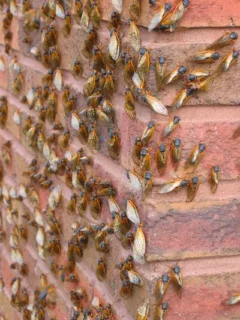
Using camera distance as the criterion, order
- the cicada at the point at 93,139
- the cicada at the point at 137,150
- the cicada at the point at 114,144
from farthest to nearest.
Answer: the cicada at the point at 93,139
the cicada at the point at 114,144
the cicada at the point at 137,150

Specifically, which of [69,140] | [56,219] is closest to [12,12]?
[69,140]

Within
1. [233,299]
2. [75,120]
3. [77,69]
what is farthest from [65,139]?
[233,299]

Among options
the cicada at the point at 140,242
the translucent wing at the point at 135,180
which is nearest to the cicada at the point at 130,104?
the translucent wing at the point at 135,180

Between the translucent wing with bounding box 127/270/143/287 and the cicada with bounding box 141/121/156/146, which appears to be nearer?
the cicada with bounding box 141/121/156/146

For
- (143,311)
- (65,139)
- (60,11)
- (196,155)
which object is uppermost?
(60,11)

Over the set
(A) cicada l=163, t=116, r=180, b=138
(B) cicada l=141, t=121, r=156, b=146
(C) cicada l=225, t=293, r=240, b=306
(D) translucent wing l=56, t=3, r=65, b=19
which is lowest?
(C) cicada l=225, t=293, r=240, b=306

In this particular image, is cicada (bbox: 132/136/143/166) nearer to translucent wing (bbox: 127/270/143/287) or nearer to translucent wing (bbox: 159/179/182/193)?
translucent wing (bbox: 159/179/182/193)

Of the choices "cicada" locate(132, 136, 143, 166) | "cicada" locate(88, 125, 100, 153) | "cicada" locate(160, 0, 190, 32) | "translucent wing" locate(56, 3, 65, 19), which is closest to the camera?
"cicada" locate(160, 0, 190, 32)

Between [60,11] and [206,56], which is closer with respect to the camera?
[206,56]

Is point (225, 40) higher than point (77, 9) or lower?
lower

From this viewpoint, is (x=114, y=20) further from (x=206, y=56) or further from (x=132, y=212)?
(x=132, y=212)

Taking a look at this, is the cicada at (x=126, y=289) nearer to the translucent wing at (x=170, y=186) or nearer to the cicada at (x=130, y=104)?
the translucent wing at (x=170, y=186)

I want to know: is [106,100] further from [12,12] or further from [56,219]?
[12,12]

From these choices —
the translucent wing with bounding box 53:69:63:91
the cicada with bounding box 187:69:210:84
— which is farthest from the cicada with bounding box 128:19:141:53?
the translucent wing with bounding box 53:69:63:91
